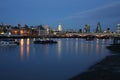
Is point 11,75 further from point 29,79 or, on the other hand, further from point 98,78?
point 98,78

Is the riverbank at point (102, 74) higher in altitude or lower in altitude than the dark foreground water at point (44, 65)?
higher

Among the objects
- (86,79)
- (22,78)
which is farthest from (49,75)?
(86,79)

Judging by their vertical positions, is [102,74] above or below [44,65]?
above

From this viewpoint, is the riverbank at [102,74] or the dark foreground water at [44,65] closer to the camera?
the riverbank at [102,74]

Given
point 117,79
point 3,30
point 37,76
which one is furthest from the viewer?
point 3,30

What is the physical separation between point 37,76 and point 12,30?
18056 cm

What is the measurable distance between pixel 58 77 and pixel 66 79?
0.89 metres

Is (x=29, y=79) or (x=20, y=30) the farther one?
(x=20, y=30)

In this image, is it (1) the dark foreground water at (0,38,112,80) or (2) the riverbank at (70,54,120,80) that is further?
(1) the dark foreground water at (0,38,112,80)

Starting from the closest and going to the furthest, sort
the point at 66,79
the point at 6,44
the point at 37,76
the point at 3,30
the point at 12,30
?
the point at 66,79
the point at 37,76
the point at 6,44
the point at 3,30
the point at 12,30

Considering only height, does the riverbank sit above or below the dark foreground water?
above

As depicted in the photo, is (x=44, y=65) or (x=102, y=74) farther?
(x=44, y=65)

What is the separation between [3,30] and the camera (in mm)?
181500

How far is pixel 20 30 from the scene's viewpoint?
19712 cm
